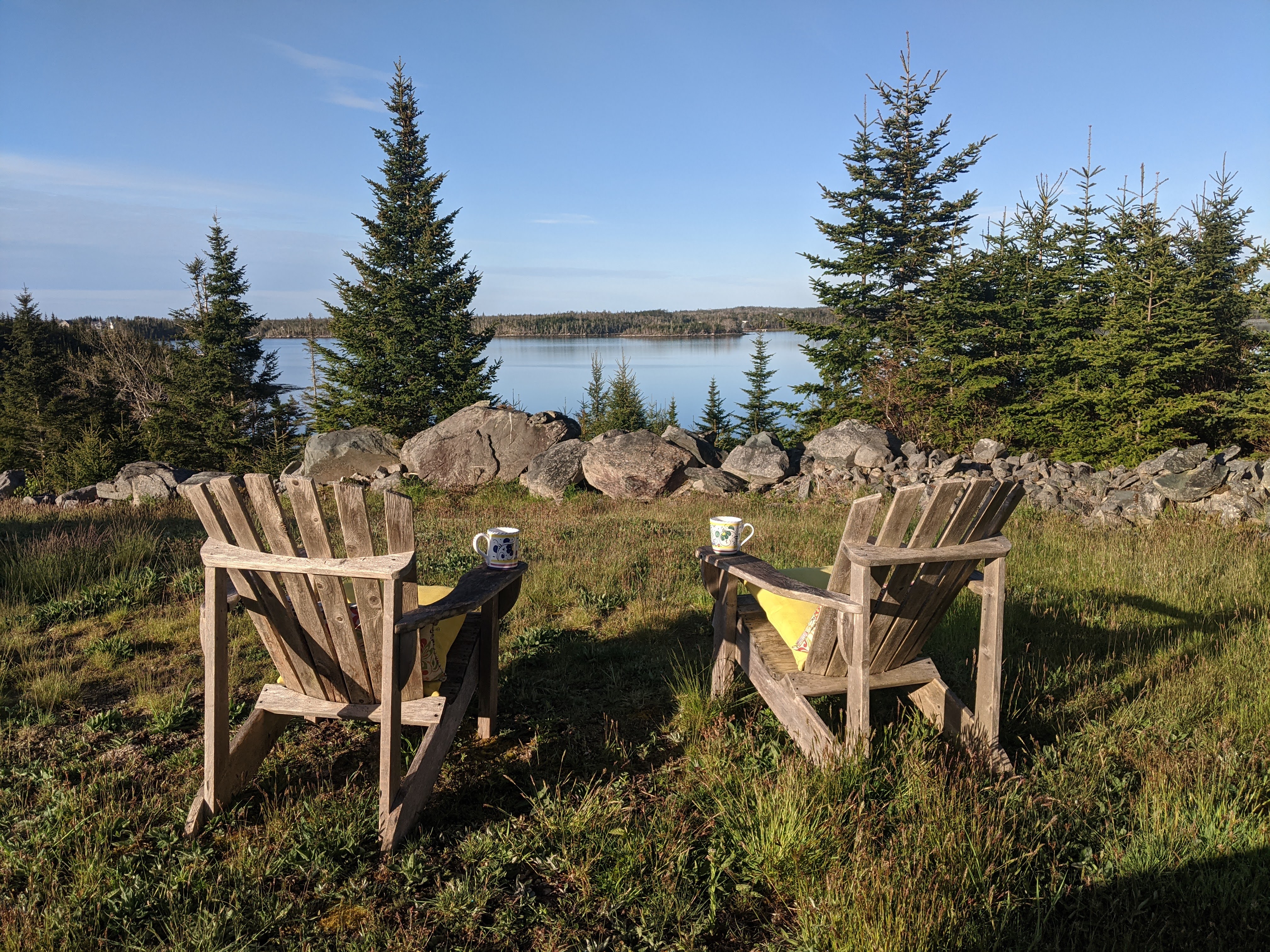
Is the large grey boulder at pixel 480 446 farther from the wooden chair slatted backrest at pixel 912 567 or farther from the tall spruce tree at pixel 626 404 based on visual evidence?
the wooden chair slatted backrest at pixel 912 567

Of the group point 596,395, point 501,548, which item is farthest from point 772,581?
point 596,395

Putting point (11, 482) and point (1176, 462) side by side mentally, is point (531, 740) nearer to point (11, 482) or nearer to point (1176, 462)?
point (1176, 462)

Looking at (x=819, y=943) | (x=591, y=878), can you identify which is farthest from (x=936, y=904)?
(x=591, y=878)

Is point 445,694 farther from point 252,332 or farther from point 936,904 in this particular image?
point 252,332

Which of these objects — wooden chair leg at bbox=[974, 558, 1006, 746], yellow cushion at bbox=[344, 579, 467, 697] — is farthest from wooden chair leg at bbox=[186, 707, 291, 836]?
wooden chair leg at bbox=[974, 558, 1006, 746]

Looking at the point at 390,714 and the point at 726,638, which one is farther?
the point at 726,638

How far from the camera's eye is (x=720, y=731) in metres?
2.99

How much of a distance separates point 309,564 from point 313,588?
260 mm

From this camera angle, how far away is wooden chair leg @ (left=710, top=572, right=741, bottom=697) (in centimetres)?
329

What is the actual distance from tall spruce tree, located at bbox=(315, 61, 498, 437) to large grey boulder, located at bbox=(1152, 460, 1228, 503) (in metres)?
13.1

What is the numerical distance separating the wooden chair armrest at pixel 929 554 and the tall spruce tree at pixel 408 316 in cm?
1509

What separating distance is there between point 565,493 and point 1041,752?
7.94 metres

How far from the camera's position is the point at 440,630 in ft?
9.93

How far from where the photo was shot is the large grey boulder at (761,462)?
32.9ft
